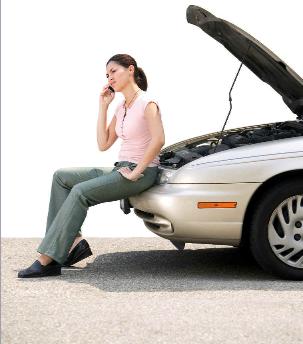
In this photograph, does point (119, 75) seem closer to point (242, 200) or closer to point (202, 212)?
point (202, 212)

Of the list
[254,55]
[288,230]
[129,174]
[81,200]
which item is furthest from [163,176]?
[254,55]

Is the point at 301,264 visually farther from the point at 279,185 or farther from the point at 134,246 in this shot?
the point at 134,246

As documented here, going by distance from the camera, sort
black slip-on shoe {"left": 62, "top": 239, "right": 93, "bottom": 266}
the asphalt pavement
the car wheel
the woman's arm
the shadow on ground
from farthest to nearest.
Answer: the woman's arm → black slip-on shoe {"left": 62, "top": 239, "right": 93, "bottom": 266} → the car wheel → the shadow on ground → the asphalt pavement

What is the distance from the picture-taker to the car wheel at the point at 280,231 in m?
7.73

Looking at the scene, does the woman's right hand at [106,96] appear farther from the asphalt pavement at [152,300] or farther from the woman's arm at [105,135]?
the asphalt pavement at [152,300]

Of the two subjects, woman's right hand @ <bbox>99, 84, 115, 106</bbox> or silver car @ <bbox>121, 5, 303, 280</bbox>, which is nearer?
silver car @ <bbox>121, 5, 303, 280</bbox>

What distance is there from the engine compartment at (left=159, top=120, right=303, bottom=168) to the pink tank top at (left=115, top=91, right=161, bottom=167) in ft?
0.80

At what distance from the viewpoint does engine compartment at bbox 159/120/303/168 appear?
8.16 meters

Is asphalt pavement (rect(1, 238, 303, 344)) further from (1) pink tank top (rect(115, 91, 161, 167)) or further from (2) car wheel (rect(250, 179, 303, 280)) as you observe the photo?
(1) pink tank top (rect(115, 91, 161, 167))

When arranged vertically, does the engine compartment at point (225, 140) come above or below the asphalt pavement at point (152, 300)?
above

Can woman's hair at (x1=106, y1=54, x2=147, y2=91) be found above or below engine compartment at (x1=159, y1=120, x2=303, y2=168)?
above

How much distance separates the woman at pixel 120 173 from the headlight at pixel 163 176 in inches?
1.7

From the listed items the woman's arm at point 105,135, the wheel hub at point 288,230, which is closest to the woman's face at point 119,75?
the woman's arm at point 105,135

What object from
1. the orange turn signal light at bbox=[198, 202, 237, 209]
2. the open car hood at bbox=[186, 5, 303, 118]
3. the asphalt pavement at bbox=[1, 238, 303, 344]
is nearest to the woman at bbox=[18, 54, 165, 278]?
the asphalt pavement at bbox=[1, 238, 303, 344]
